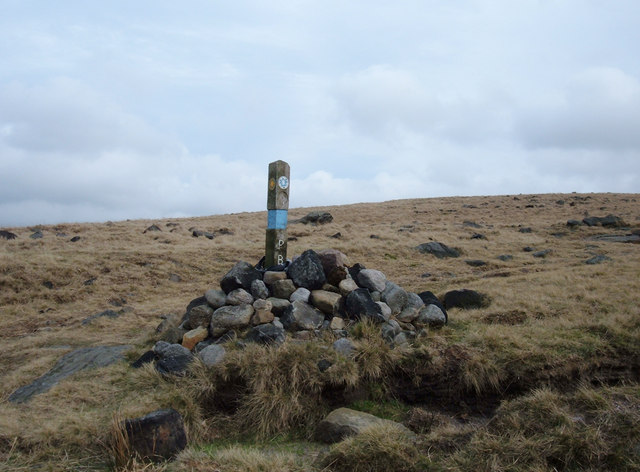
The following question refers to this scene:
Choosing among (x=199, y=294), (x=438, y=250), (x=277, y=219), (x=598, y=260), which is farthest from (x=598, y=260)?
(x=199, y=294)

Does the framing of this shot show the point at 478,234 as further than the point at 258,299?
Yes

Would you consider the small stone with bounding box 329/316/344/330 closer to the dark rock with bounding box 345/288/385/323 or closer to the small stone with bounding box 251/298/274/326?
the dark rock with bounding box 345/288/385/323

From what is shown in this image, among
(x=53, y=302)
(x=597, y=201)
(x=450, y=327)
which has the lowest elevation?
(x=53, y=302)

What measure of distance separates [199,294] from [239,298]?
6.92 metres

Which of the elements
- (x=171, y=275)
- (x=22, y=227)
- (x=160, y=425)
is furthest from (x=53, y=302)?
(x=22, y=227)

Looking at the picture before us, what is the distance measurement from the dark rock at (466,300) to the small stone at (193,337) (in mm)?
5317

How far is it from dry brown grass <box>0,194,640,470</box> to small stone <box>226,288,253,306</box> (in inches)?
77.3

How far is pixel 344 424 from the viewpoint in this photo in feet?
18.4

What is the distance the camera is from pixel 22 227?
2762 centimetres

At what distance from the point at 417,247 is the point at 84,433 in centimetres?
1688

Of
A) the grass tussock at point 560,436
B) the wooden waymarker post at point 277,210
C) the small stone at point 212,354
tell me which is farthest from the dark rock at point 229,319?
the grass tussock at point 560,436

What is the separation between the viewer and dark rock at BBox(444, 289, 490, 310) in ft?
32.8

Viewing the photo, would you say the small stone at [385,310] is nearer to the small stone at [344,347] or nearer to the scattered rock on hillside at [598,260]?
the small stone at [344,347]

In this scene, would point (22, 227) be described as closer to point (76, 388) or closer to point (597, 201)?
point (76, 388)
